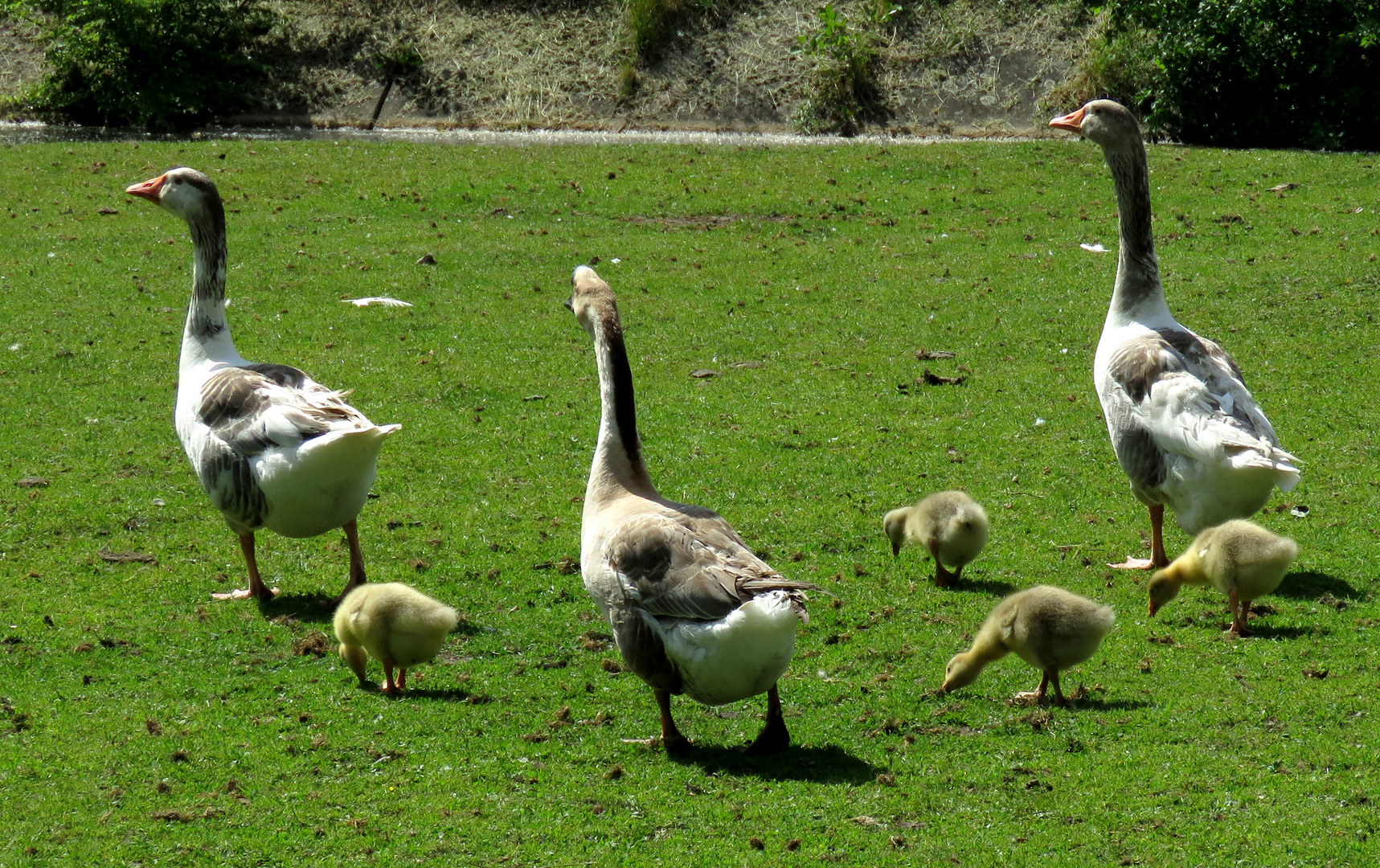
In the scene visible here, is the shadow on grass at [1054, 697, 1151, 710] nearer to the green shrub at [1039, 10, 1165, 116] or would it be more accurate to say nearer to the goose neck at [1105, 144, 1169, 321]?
the goose neck at [1105, 144, 1169, 321]

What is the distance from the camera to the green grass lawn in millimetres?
5211

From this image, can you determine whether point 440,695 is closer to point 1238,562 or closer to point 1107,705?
point 1107,705

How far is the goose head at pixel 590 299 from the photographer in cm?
643

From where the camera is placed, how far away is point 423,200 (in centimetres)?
1895

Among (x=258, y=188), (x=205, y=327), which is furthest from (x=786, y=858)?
(x=258, y=188)

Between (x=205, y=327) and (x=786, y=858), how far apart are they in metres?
5.72

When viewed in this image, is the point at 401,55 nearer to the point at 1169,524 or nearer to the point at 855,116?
the point at 855,116

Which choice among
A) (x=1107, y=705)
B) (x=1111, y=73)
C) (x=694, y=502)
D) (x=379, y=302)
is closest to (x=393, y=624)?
(x=694, y=502)

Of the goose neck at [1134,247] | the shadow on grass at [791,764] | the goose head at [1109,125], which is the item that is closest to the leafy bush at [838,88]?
the goose head at [1109,125]

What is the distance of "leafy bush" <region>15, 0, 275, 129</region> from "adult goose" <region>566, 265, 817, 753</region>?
2308cm

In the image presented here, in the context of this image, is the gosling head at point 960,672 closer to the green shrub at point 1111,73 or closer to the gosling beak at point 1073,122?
the gosling beak at point 1073,122

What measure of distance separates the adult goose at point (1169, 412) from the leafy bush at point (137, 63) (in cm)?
2273

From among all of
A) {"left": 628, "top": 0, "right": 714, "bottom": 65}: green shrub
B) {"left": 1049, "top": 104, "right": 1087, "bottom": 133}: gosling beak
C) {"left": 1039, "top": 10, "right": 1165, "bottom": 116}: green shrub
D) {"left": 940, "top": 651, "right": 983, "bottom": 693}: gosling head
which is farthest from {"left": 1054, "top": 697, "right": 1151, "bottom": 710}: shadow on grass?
{"left": 628, "top": 0, "right": 714, "bottom": 65}: green shrub

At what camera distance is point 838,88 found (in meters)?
26.6
